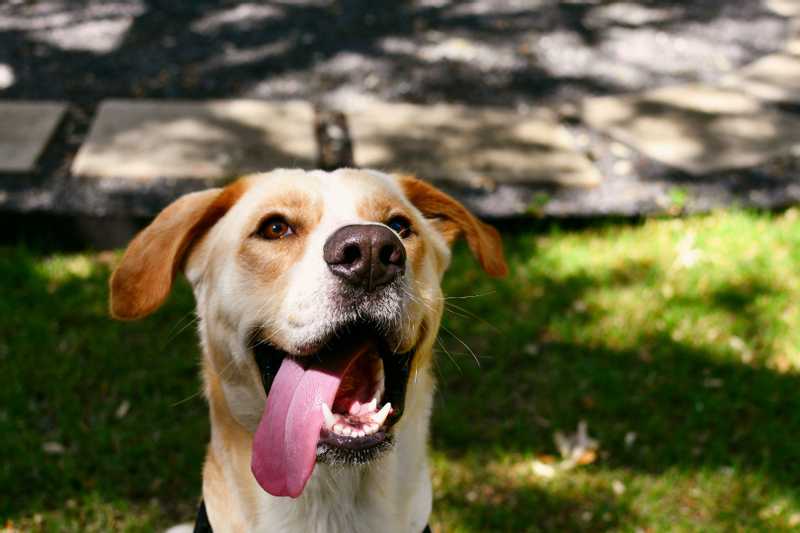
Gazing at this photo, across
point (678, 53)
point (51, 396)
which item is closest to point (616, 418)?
point (51, 396)

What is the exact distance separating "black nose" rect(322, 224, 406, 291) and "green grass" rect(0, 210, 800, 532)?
1.75m

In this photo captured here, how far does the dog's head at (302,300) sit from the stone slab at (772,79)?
4.73m

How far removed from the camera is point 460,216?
3.04 m

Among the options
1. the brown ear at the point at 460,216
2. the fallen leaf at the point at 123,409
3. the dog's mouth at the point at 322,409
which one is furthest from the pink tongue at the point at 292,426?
the fallen leaf at the point at 123,409

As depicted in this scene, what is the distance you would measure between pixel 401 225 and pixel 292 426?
76 cm

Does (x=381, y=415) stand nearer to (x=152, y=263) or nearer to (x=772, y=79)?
(x=152, y=263)

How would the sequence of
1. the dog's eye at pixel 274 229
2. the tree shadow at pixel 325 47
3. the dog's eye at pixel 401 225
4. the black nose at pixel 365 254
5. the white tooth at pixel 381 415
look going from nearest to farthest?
1. the black nose at pixel 365 254
2. the white tooth at pixel 381 415
3. the dog's eye at pixel 274 229
4. the dog's eye at pixel 401 225
5. the tree shadow at pixel 325 47

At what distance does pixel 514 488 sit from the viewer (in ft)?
12.5

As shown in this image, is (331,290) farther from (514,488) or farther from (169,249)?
(514,488)

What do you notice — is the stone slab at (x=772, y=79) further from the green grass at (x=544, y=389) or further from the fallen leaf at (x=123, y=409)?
the fallen leaf at (x=123, y=409)

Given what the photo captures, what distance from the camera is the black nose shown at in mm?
2135

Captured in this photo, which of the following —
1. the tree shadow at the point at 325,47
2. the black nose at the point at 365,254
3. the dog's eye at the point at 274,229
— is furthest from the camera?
the tree shadow at the point at 325,47

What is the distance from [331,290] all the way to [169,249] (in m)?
0.65

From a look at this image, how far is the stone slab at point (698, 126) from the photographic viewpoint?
581 centimetres
